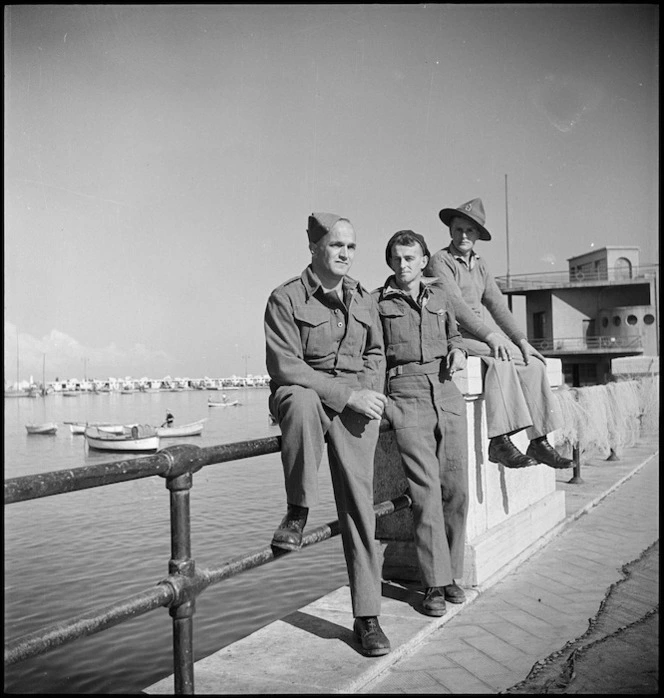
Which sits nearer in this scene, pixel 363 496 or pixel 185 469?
pixel 185 469

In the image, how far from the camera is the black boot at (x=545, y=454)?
178 inches

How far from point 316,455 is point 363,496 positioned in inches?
16.2

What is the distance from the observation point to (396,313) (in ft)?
12.7

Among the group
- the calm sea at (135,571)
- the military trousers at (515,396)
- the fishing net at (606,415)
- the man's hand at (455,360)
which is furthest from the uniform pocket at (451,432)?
the fishing net at (606,415)

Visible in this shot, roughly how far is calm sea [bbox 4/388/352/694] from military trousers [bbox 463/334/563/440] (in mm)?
2095

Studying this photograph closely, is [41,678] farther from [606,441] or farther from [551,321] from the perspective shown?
[551,321]

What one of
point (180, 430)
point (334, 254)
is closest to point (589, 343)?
point (180, 430)

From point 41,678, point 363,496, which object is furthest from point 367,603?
point 41,678

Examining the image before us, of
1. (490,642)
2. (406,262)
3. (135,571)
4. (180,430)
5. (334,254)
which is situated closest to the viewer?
(334,254)

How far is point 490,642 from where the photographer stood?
3432mm

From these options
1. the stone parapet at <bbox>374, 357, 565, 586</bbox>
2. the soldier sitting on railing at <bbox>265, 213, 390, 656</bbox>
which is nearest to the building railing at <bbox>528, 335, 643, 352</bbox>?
the stone parapet at <bbox>374, 357, 565, 586</bbox>

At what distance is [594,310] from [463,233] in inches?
1609

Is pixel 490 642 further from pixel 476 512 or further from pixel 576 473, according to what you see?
pixel 576 473

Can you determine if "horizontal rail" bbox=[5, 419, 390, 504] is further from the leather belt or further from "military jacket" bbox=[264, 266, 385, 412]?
the leather belt
